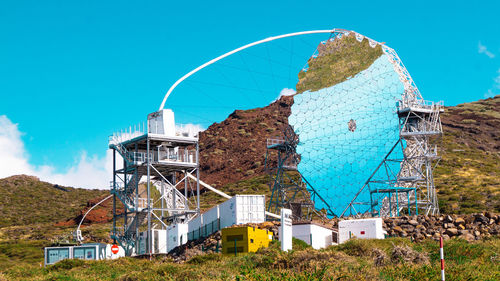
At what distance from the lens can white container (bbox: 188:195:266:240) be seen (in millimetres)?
47000

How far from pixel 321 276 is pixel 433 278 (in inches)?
144

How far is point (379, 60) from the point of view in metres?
51.5

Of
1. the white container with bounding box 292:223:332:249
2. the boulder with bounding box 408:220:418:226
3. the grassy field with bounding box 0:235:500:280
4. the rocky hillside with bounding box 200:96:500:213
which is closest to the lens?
the grassy field with bounding box 0:235:500:280

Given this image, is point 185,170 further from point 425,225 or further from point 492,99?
point 492,99

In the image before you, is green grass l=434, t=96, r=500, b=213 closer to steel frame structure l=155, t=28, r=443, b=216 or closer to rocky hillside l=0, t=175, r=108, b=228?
steel frame structure l=155, t=28, r=443, b=216

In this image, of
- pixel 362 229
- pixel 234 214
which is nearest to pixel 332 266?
pixel 362 229

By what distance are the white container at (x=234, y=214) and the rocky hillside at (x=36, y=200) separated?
181 ft

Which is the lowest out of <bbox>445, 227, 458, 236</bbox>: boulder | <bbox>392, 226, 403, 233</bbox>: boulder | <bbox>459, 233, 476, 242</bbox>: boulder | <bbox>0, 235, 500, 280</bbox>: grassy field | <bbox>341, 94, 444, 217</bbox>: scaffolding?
<bbox>0, 235, 500, 280</bbox>: grassy field

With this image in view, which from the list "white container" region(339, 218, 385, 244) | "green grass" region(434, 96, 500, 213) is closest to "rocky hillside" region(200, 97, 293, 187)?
"green grass" region(434, 96, 500, 213)

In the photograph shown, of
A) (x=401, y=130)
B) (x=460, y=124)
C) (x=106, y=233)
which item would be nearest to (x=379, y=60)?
(x=401, y=130)

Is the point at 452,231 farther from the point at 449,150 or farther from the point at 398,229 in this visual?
the point at 449,150

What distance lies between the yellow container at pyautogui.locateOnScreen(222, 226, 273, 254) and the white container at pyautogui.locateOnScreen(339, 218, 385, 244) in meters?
7.70

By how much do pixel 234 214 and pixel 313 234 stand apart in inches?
282

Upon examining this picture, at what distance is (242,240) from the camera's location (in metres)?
36.8
